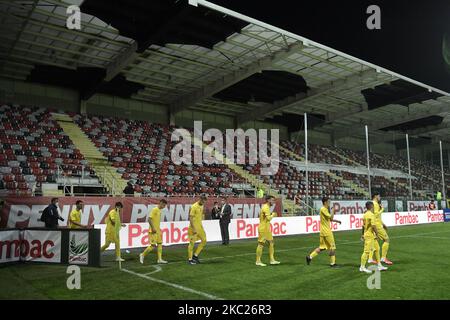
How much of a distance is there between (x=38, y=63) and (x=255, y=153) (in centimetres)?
1995

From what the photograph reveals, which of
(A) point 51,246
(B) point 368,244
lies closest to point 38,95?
(A) point 51,246

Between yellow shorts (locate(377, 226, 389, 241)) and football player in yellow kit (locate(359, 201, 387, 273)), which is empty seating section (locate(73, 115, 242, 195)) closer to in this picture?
yellow shorts (locate(377, 226, 389, 241))

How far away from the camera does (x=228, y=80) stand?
31.5m

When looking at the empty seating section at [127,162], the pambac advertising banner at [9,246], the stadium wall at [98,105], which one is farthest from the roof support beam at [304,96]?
the pambac advertising banner at [9,246]

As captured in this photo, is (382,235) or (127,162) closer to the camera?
(382,235)

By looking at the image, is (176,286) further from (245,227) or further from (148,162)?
(148,162)

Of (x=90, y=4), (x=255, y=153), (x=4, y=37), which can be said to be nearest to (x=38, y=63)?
(x=4, y=37)

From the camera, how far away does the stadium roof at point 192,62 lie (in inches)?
843

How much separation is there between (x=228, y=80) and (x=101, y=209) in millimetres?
16454

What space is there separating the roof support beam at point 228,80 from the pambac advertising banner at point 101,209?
9.41 meters

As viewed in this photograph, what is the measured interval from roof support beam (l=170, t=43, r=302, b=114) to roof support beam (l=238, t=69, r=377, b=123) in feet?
24.8

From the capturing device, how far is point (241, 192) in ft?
99.2

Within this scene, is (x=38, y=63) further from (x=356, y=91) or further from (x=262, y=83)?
(x=356, y=91)

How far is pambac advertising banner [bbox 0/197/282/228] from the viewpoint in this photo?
15.8m
